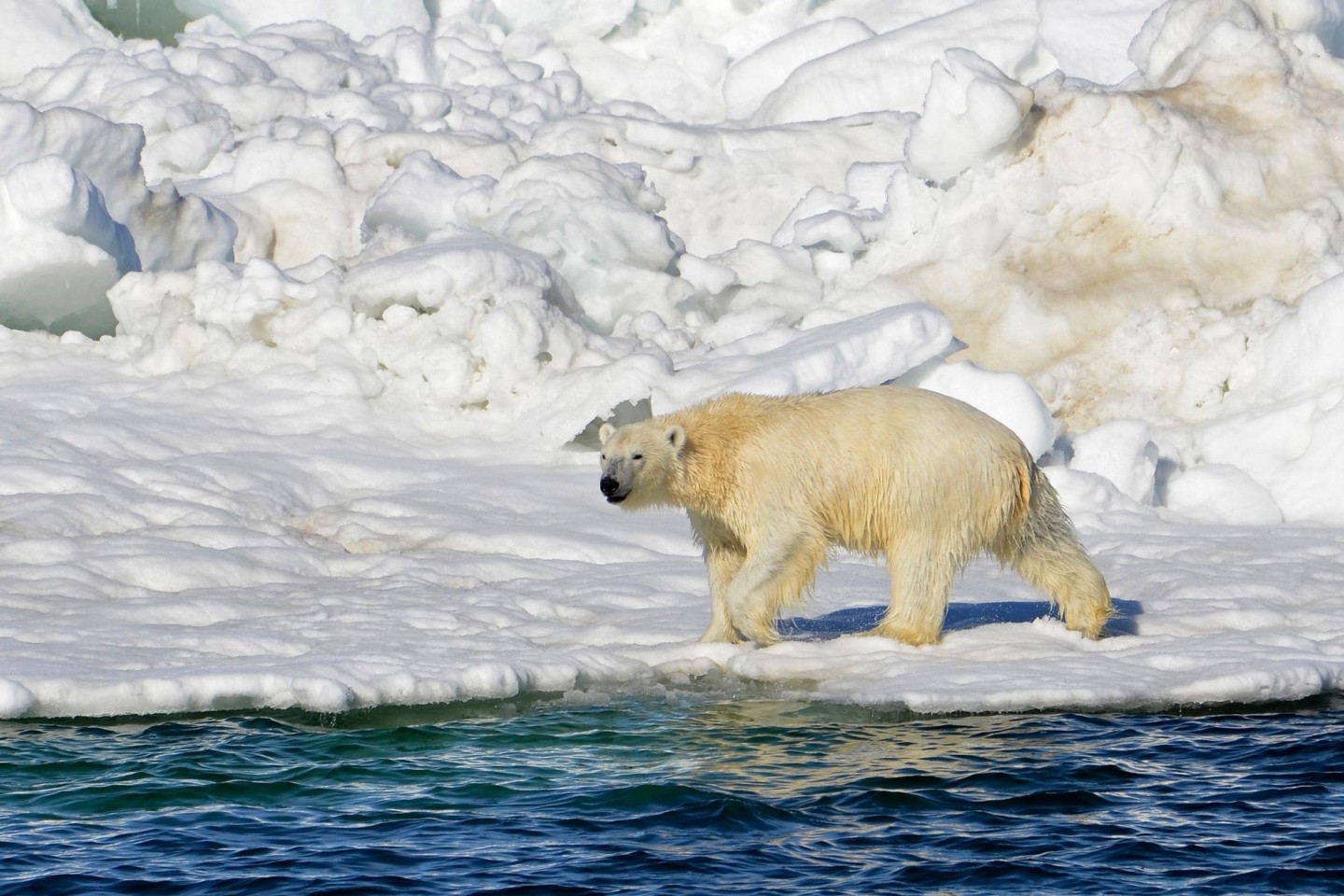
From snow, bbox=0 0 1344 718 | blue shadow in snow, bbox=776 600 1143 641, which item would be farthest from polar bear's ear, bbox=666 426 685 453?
blue shadow in snow, bbox=776 600 1143 641

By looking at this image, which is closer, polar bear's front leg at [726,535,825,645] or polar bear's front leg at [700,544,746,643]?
polar bear's front leg at [726,535,825,645]

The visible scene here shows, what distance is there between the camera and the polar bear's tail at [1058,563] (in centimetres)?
798

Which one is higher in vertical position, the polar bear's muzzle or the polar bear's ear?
the polar bear's ear

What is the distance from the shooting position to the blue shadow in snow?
8391 millimetres

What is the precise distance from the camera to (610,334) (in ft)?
48.6

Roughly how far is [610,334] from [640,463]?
706cm

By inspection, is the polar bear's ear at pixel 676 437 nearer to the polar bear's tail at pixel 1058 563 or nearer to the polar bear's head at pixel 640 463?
the polar bear's head at pixel 640 463

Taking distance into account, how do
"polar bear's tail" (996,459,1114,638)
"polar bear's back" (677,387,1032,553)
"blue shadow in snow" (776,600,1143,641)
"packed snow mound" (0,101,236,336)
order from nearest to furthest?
"polar bear's back" (677,387,1032,553) < "polar bear's tail" (996,459,1114,638) < "blue shadow in snow" (776,600,1143,641) < "packed snow mound" (0,101,236,336)

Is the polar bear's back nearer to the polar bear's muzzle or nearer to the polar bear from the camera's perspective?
the polar bear

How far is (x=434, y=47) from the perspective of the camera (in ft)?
67.9

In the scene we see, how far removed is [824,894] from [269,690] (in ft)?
9.80

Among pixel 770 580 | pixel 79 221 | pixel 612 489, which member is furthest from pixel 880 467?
pixel 79 221

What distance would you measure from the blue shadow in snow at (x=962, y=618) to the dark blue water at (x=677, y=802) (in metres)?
1.30

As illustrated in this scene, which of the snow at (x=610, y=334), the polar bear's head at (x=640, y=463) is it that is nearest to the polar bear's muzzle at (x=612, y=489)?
the polar bear's head at (x=640, y=463)
